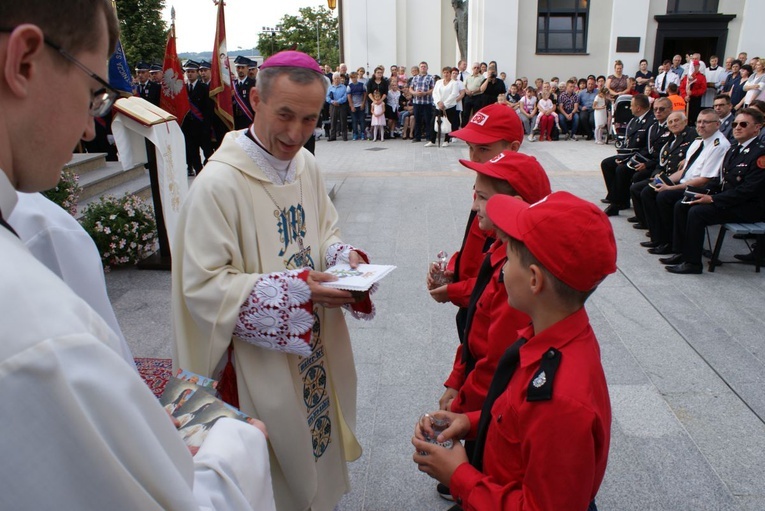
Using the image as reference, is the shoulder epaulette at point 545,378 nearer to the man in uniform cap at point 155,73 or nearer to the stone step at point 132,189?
the stone step at point 132,189

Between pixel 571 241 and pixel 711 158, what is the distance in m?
6.02

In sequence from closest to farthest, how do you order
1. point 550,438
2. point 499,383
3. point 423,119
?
point 550,438 < point 499,383 < point 423,119

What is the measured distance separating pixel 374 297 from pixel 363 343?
2.91 feet

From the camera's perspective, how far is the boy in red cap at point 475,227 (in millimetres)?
2746

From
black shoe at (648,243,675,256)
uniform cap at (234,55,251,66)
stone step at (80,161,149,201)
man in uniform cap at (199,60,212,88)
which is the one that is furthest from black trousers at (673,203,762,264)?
man in uniform cap at (199,60,212,88)

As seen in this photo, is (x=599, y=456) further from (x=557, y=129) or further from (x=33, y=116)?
(x=557, y=129)

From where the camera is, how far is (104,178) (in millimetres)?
8055

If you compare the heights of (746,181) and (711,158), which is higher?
(711,158)

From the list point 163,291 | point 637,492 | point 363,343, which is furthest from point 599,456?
point 163,291

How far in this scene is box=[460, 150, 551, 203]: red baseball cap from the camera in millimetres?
2299

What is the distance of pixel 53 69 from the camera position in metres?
0.82

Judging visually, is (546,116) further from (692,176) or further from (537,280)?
(537,280)

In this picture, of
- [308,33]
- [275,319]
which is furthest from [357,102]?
Answer: [308,33]

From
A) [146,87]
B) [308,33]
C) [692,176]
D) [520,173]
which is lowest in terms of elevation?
[692,176]
